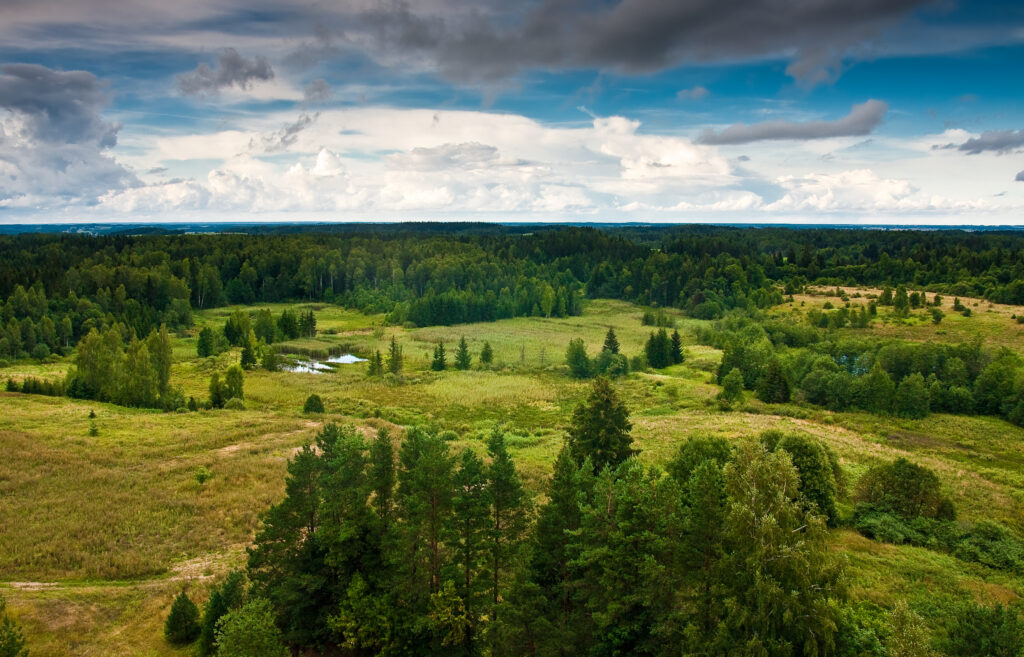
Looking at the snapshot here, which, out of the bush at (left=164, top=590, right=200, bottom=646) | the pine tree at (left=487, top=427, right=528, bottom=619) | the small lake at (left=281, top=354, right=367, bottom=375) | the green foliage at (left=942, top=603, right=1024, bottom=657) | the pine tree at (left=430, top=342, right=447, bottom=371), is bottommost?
the small lake at (left=281, top=354, right=367, bottom=375)

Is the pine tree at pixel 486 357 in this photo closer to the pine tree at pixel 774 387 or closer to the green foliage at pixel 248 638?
the pine tree at pixel 774 387

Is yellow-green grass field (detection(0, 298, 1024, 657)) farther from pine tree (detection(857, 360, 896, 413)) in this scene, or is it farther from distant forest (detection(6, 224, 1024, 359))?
distant forest (detection(6, 224, 1024, 359))

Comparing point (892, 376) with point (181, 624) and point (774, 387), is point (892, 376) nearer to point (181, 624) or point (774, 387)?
point (774, 387)

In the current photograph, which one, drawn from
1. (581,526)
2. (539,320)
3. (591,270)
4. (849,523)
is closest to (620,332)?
(539,320)

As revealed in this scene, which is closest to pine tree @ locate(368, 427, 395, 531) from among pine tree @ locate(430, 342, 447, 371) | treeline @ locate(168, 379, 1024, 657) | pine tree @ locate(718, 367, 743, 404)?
treeline @ locate(168, 379, 1024, 657)

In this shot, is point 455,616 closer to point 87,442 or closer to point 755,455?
point 755,455

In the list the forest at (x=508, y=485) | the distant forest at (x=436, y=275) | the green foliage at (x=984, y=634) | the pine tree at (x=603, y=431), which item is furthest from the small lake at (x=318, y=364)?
the green foliage at (x=984, y=634)
